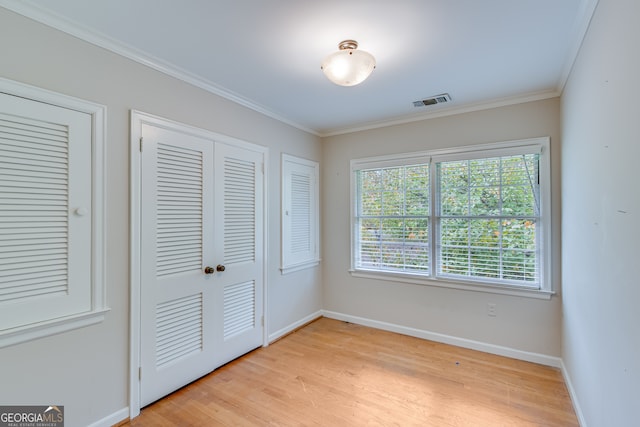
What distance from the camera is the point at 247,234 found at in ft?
9.91

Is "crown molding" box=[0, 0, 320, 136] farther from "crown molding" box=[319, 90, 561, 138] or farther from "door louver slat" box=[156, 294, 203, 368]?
"door louver slat" box=[156, 294, 203, 368]

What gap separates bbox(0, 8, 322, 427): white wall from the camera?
5.35 feet

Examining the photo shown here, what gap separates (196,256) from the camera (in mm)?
2523

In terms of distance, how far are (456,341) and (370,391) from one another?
1.34 m

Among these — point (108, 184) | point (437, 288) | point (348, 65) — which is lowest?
point (437, 288)

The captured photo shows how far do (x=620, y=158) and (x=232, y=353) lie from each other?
10.2 feet

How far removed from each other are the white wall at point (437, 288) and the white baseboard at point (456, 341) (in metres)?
0.04

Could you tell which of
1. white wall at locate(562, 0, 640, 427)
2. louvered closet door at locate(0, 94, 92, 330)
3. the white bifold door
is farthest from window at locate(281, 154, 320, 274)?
white wall at locate(562, 0, 640, 427)

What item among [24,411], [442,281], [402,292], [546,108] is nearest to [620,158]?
[546,108]

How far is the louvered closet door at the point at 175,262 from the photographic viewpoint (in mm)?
2188

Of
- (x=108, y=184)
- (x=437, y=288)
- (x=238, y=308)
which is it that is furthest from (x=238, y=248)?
(x=437, y=288)

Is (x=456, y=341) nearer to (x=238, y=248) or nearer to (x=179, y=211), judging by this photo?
(x=238, y=248)

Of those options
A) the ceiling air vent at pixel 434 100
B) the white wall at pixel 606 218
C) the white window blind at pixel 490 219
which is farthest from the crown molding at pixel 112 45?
the white wall at pixel 606 218

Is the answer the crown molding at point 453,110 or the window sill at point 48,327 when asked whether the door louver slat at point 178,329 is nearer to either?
the window sill at point 48,327
